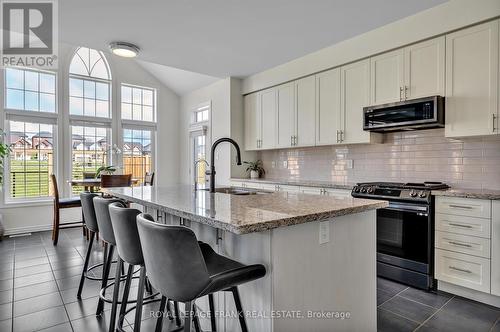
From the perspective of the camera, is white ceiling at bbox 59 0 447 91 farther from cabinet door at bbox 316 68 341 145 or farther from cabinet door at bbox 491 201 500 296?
cabinet door at bbox 491 201 500 296

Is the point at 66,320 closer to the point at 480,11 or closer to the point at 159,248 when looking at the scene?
the point at 159,248

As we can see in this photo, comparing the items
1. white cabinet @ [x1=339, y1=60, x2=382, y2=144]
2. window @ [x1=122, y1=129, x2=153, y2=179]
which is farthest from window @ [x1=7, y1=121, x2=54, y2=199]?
white cabinet @ [x1=339, y1=60, x2=382, y2=144]

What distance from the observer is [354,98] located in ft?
11.9

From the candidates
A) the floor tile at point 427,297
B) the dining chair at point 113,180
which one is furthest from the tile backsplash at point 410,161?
the dining chair at point 113,180

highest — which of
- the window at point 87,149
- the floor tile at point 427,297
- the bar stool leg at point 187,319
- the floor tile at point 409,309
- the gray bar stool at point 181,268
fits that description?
the window at point 87,149

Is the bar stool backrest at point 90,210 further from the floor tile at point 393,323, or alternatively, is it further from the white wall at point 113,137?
the white wall at point 113,137

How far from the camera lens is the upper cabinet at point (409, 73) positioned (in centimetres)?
290

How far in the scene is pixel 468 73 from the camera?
2.70 m

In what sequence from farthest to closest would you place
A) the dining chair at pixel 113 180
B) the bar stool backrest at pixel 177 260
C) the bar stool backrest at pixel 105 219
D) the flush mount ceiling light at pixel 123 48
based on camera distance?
the dining chair at pixel 113 180 < the flush mount ceiling light at pixel 123 48 < the bar stool backrest at pixel 105 219 < the bar stool backrest at pixel 177 260

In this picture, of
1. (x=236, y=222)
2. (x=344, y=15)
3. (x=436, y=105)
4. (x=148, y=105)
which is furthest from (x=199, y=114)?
(x=236, y=222)

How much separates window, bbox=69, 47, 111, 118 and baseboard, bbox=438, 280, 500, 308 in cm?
610

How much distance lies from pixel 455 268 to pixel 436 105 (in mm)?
1486

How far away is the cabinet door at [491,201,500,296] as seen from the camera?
2348mm

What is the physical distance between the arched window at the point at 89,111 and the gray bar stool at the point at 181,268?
504cm
